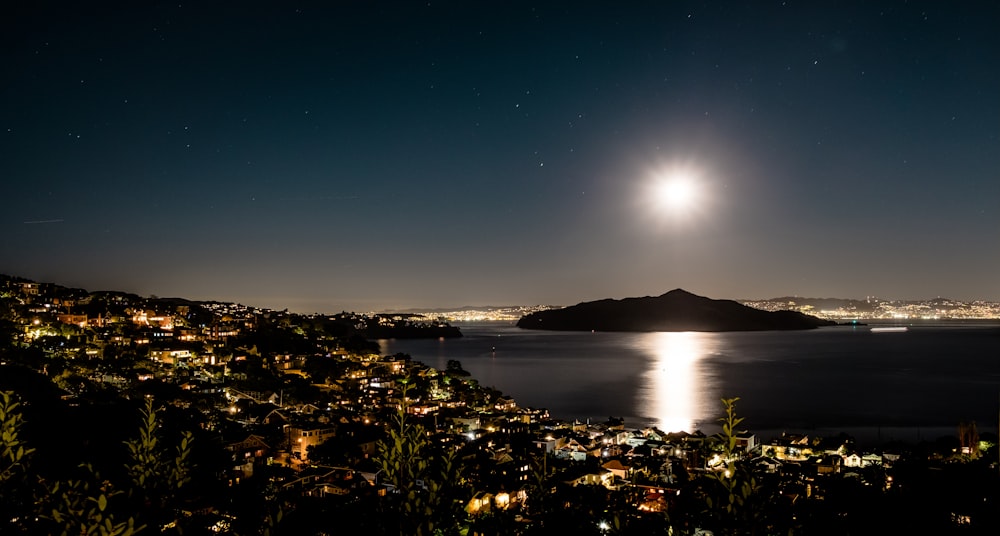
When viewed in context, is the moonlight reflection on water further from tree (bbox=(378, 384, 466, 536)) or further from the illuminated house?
tree (bbox=(378, 384, 466, 536))

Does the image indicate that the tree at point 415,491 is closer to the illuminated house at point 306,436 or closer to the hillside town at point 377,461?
the hillside town at point 377,461

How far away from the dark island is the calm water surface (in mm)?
64007

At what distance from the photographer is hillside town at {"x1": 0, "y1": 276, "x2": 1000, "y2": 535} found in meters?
4.48

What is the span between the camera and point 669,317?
138500mm

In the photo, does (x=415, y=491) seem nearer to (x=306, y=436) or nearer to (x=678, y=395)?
(x=306, y=436)

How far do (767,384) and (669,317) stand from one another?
103043mm

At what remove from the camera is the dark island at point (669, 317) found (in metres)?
128

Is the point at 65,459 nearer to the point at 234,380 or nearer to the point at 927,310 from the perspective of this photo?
the point at 234,380

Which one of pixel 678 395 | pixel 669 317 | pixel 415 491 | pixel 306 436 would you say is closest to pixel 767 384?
pixel 678 395

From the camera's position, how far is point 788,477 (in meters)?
13.2

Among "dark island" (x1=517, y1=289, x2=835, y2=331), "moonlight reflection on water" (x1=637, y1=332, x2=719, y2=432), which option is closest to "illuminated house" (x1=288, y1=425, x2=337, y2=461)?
"moonlight reflection on water" (x1=637, y1=332, x2=719, y2=432)

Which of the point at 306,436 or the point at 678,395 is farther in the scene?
the point at 678,395

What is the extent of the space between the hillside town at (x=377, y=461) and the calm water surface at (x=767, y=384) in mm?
3583

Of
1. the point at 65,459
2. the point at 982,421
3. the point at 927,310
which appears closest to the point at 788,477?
the point at 65,459
